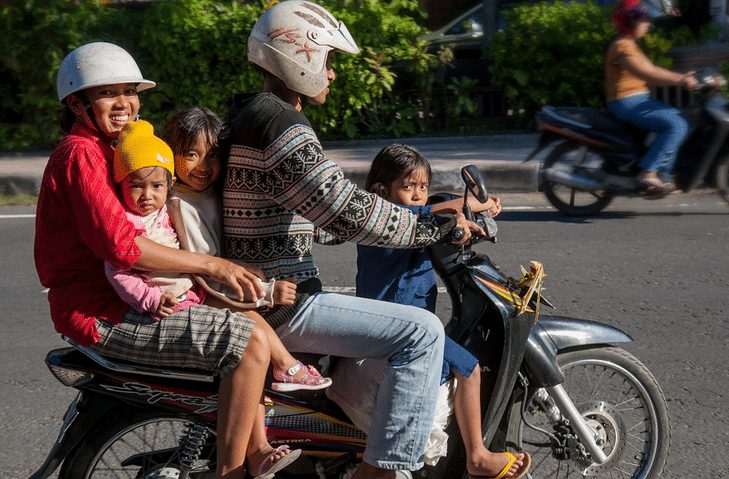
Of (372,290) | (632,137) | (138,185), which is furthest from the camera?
(632,137)

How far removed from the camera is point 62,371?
3.08m

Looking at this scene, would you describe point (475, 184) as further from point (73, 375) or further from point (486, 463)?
point (73, 375)

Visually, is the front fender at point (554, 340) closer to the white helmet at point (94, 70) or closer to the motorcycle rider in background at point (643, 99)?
the white helmet at point (94, 70)

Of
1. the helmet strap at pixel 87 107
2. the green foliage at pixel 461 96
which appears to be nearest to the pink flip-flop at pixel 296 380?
the helmet strap at pixel 87 107

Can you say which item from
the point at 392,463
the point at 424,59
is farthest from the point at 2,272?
the point at 424,59

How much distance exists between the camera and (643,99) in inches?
333

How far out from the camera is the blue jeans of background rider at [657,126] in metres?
8.38

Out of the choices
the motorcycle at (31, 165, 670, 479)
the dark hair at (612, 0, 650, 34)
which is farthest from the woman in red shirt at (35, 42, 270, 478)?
the dark hair at (612, 0, 650, 34)

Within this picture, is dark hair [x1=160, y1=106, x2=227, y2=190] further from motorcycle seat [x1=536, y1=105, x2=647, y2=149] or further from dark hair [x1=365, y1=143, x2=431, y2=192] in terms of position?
motorcycle seat [x1=536, y1=105, x2=647, y2=149]

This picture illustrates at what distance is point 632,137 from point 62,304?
6422 mm

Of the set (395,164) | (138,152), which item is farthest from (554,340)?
(138,152)

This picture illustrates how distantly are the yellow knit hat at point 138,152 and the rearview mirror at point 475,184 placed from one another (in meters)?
0.82

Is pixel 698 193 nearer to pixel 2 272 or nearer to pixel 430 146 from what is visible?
pixel 430 146

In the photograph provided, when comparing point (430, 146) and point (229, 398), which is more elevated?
point (229, 398)
